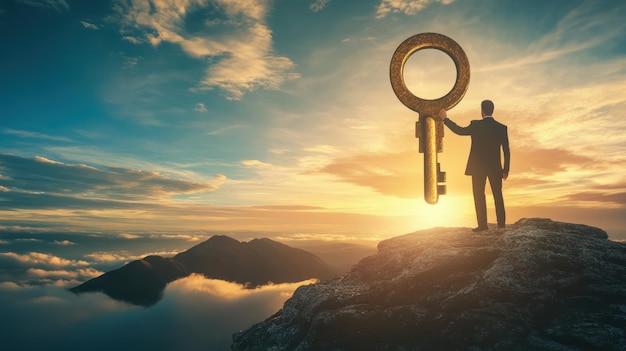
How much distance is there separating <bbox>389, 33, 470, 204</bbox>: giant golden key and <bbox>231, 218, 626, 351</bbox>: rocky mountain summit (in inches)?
90.3

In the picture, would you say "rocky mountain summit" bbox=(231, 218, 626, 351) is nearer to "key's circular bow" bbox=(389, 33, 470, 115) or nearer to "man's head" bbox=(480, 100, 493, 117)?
"man's head" bbox=(480, 100, 493, 117)

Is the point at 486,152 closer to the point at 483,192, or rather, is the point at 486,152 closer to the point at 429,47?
the point at 483,192

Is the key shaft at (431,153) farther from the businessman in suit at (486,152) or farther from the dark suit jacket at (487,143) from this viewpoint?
the dark suit jacket at (487,143)

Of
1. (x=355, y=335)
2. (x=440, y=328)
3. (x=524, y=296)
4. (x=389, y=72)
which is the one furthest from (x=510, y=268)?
(x=389, y=72)

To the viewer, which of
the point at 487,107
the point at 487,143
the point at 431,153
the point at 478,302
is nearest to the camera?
the point at 478,302

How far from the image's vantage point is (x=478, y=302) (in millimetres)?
8664

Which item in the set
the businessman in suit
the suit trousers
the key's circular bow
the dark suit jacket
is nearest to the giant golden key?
the key's circular bow

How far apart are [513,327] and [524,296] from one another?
35.6 inches

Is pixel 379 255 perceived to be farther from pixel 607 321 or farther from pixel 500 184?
pixel 607 321

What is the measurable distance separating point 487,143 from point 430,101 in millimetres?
2336

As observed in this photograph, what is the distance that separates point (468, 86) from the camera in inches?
421

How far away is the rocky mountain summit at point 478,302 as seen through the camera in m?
7.92

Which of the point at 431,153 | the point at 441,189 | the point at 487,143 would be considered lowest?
the point at 441,189

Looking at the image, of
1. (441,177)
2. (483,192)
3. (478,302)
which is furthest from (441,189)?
(478,302)
